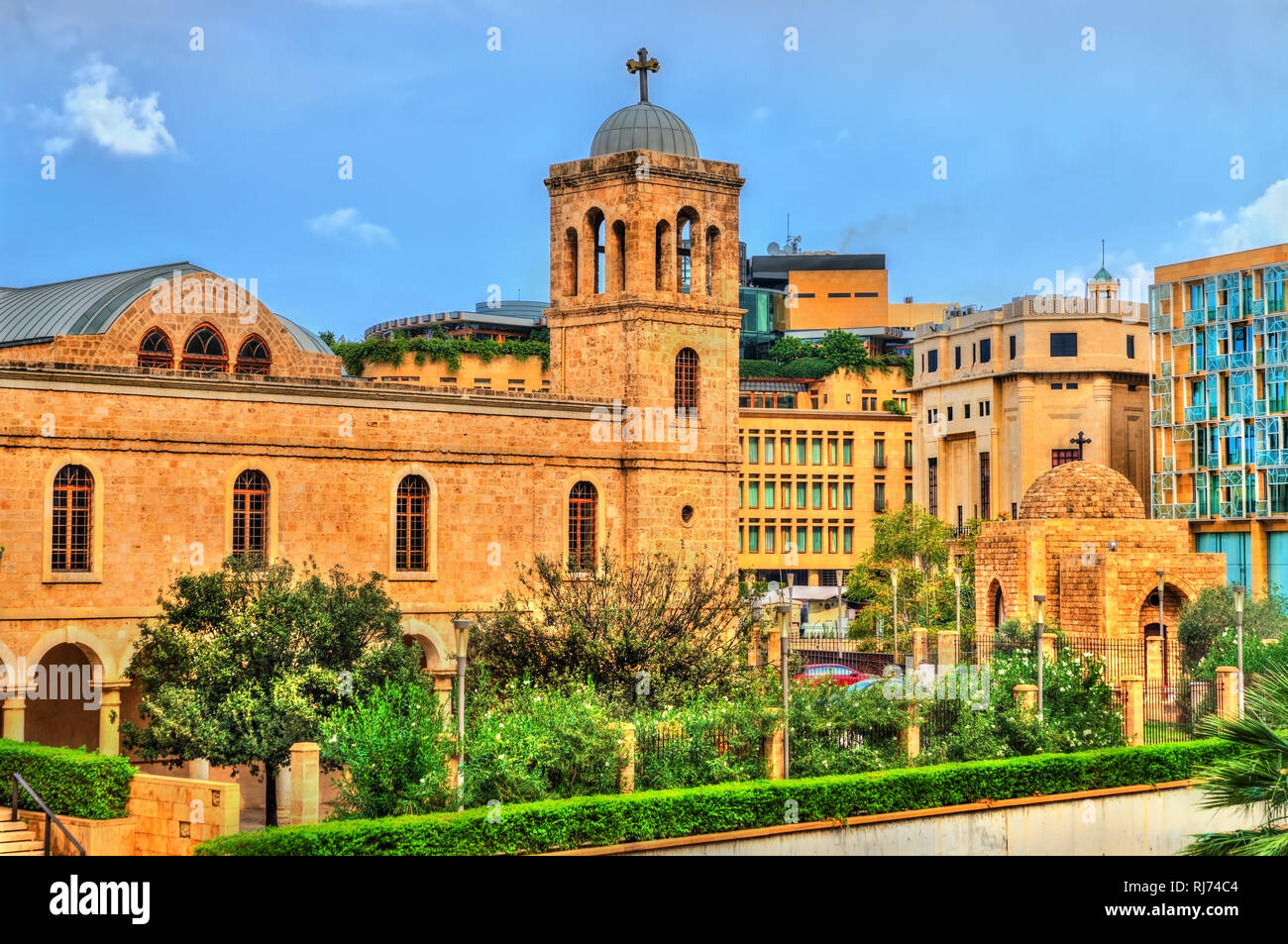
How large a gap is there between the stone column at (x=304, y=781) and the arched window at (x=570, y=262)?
21602 mm

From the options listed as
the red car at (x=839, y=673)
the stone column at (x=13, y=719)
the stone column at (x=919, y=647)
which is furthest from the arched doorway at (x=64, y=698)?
the stone column at (x=919, y=647)

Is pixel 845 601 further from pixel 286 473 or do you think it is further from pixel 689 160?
pixel 286 473

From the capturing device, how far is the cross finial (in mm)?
49406

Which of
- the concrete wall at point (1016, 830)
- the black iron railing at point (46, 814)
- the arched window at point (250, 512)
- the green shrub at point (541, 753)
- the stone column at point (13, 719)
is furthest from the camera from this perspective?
the arched window at point (250, 512)

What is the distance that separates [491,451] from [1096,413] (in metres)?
52.8

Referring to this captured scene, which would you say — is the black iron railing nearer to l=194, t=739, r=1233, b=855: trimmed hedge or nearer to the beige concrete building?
l=194, t=739, r=1233, b=855: trimmed hedge

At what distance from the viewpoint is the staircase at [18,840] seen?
28.5 meters

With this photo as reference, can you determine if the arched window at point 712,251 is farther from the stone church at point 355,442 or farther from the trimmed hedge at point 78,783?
the trimmed hedge at point 78,783

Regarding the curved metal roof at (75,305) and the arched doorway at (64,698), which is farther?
the curved metal roof at (75,305)

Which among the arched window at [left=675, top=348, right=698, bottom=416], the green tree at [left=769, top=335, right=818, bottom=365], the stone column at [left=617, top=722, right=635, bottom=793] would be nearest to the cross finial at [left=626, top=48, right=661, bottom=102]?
the arched window at [left=675, top=348, right=698, bottom=416]

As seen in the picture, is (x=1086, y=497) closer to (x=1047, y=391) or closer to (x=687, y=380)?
(x=687, y=380)

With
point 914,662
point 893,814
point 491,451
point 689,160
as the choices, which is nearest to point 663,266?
point 689,160

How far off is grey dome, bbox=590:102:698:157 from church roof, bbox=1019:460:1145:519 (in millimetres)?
15040

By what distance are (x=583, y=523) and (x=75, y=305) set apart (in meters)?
13.2
